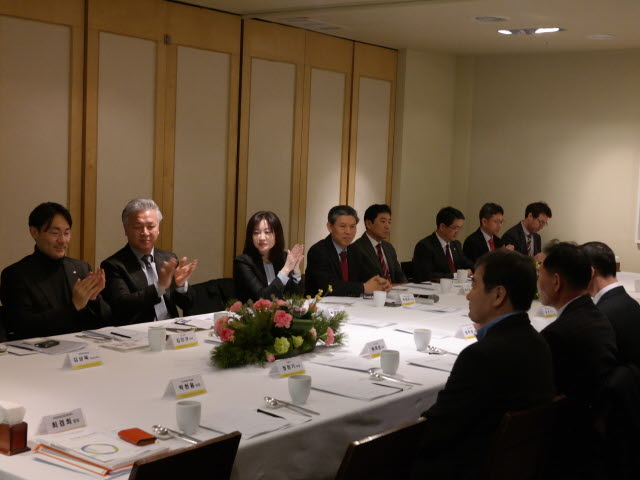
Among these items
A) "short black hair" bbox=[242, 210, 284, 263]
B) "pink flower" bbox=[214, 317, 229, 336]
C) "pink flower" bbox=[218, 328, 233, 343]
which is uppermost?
"short black hair" bbox=[242, 210, 284, 263]

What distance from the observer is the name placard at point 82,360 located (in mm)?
3445

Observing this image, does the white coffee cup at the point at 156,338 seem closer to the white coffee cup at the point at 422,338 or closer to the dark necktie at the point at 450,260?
the white coffee cup at the point at 422,338

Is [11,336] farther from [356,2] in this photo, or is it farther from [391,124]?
[391,124]

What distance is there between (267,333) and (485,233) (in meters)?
5.42

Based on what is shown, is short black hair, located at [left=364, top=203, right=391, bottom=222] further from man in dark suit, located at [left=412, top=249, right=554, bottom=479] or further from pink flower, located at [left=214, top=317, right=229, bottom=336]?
man in dark suit, located at [left=412, top=249, right=554, bottom=479]

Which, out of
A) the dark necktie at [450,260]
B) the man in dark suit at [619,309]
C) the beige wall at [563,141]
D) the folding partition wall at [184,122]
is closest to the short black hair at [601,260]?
the man in dark suit at [619,309]

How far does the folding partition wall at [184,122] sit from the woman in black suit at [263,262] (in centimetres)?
174

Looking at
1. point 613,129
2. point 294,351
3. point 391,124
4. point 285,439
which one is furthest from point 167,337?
point 613,129

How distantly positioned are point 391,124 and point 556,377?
6677 mm

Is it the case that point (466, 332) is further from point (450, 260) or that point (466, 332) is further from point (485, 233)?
point (485, 233)

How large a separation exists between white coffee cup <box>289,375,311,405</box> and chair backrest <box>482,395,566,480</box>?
673mm

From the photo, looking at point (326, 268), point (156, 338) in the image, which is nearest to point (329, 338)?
point (156, 338)

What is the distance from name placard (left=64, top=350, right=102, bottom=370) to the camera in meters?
3.45

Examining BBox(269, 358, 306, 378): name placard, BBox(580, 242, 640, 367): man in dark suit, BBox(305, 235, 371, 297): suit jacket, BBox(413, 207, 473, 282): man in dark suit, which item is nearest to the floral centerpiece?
BBox(269, 358, 306, 378): name placard
